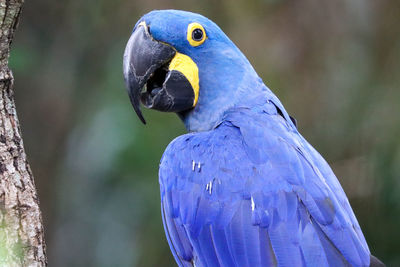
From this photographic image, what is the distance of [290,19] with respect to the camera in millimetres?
3600

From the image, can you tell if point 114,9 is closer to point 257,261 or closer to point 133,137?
point 133,137

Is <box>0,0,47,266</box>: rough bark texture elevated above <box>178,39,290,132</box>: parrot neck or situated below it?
below

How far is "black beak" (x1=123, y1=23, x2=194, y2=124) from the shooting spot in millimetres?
1948

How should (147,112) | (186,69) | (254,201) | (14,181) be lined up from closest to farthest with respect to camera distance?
1. (14,181)
2. (254,201)
3. (186,69)
4. (147,112)

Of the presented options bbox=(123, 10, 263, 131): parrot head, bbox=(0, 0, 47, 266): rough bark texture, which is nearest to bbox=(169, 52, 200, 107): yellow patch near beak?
bbox=(123, 10, 263, 131): parrot head

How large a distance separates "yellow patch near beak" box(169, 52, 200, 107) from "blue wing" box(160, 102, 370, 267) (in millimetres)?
163

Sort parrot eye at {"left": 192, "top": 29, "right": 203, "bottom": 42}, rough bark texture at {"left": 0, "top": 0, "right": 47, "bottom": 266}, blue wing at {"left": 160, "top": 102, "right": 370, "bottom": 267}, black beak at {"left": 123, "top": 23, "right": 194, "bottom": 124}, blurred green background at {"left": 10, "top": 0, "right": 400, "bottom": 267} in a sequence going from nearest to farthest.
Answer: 1. rough bark texture at {"left": 0, "top": 0, "right": 47, "bottom": 266}
2. blue wing at {"left": 160, "top": 102, "right": 370, "bottom": 267}
3. black beak at {"left": 123, "top": 23, "right": 194, "bottom": 124}
4. parrot eye at {"left": 192, "top": 29, "right": 203, "bottom": 42}
5. blurred green background at {"left": 10, "top": 0, "right": 400, "bottom": 267}

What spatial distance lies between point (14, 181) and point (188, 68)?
78 cm

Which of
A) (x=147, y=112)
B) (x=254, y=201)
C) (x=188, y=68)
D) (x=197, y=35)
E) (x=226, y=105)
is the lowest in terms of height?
(x=147, y=112)

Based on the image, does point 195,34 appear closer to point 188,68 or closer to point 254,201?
point 188,68

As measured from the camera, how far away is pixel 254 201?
71.0 inches

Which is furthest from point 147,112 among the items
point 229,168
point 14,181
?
point 14,181

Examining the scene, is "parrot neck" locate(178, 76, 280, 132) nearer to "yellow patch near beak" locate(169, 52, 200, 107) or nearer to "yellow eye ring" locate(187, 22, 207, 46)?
"yellow patch near beak" locate(169, 52, 200, 107)

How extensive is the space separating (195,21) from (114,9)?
1.81 m
